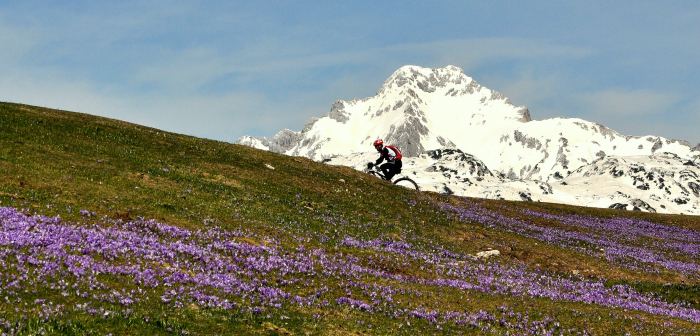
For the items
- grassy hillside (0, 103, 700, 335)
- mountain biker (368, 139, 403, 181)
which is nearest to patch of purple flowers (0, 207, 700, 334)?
grassy hillside (0, 103, 700, 335)

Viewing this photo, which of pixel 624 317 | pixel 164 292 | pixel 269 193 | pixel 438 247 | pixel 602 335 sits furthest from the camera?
pixel 269 193

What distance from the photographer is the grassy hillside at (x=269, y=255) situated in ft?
43.4

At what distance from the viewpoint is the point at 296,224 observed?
25938 mm

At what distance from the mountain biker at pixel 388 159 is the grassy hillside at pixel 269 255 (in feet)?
6.33

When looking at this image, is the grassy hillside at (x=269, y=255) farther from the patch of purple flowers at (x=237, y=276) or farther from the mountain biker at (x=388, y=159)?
the mountain biker at (x=388, y=159)

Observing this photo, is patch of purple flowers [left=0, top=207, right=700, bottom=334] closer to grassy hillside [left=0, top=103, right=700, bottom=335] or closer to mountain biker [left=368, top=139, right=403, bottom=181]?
grassy hillside [left=0, top=103, right=700, bottom=335]

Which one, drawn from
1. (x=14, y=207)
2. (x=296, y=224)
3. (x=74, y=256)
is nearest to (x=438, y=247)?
(x=296, y=224)

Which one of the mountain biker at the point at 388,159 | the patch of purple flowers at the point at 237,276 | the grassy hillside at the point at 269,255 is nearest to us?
the grassy hillside at the point at 269,255

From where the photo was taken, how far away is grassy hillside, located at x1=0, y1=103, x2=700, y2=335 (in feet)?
43.4

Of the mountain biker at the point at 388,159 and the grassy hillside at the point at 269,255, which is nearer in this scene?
the grassy hillside at the point at 269,255

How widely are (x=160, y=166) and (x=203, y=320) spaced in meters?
21.1

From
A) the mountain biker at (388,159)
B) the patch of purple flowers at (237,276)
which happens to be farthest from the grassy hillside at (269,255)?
the mountain biker at (388,159)

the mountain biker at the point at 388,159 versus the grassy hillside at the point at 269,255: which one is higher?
the mountain biker at the point at 388,159

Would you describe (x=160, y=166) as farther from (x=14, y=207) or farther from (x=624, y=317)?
(x=624, y=317)
